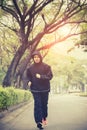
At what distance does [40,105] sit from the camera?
11.2m

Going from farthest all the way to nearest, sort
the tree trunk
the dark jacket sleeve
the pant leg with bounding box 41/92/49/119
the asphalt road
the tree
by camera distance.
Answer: the tree trunk
the tree
the asphalt road
the pant leg with bounding box 41/92/49/119
the dark jacket sleeve

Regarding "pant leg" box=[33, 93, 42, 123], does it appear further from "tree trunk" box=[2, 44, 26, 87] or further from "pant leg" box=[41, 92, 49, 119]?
"tree trunk" box=[2, 44, 26, 87]

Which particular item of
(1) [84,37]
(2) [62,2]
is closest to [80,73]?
(1) [84,37]

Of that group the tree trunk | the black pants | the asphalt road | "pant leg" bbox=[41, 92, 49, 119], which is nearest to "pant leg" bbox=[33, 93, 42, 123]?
the black pants

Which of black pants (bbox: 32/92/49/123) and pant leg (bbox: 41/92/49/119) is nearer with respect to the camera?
black pants (bbox: 32/92/49/123)

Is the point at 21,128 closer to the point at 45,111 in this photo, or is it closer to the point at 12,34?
the point at 45,111

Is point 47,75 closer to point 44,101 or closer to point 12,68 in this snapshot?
point 44,101

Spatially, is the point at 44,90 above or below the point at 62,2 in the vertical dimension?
below

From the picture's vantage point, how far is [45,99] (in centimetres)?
1134

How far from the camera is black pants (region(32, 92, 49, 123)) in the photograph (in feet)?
36.5

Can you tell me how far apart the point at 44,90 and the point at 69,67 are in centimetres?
9224

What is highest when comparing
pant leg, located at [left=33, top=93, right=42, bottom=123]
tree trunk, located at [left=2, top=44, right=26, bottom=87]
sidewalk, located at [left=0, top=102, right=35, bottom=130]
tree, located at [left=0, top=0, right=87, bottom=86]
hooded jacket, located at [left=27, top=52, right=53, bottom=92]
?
tree, located at [left=0, top=0, right=87, bottom=86]

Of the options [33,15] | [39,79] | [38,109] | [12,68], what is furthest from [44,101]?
[12,68]

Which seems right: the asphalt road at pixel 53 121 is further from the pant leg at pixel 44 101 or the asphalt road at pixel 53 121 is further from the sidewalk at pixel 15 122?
the pant leg at pixel 44 101
